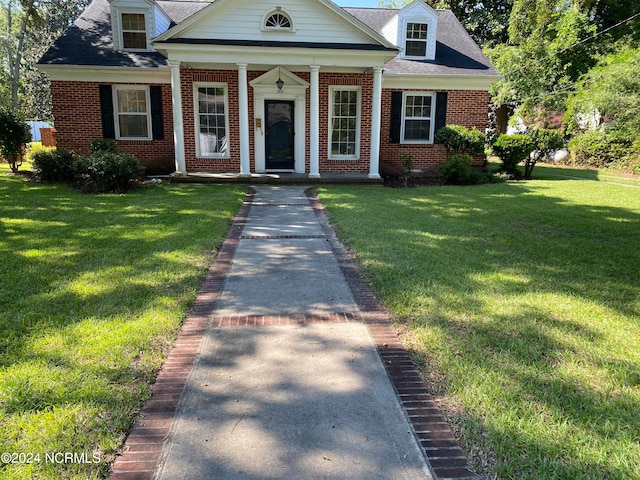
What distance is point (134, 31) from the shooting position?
13695 mm

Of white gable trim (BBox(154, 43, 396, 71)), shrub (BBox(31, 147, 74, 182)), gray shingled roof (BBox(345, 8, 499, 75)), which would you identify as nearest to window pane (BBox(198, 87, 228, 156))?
white gable trim (BBox(154, 43, 396, 71))

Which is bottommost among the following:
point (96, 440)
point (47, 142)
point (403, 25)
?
point (96, 440)

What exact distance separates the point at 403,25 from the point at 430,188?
6.17m

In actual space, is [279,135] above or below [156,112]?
below

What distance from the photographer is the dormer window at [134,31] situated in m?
13.6

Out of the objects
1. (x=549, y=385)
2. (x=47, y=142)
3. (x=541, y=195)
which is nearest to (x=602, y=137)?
(x=541, y=195)

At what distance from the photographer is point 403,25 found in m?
14.4

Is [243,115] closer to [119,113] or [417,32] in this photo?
[119,113]

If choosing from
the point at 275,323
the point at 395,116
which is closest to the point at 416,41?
the point at 395,116

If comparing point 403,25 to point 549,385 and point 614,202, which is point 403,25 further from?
point 549,385

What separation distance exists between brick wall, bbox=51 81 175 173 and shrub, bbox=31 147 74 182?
6.91 ft

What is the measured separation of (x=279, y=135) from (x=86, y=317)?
1096cm

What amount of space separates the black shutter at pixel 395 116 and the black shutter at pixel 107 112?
872 centimetres

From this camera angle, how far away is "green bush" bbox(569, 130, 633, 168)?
56.5 feet
